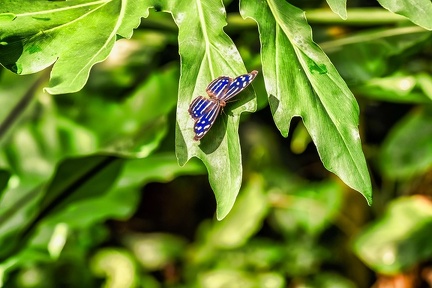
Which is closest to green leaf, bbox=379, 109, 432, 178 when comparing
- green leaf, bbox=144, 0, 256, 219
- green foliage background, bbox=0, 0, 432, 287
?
green foliage background, bbox=0, 0, 432, 287

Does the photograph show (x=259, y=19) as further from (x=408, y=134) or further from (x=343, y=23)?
(x=408, y=134)

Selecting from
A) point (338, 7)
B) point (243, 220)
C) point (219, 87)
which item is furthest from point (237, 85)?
point (243, 220)

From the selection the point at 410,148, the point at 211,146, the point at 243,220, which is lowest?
the point at 243,220

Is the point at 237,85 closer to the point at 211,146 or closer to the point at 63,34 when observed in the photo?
the point at 211,146

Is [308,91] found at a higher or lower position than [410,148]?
higher

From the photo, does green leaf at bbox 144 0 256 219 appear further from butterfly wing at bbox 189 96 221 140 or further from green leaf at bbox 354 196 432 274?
green leaf at bbox 354 196 432 274

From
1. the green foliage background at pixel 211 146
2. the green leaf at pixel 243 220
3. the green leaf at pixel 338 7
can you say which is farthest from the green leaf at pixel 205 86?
the green leaf at pixel 243 220
